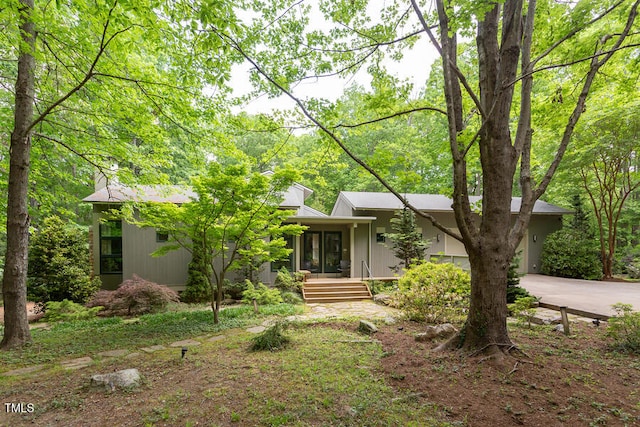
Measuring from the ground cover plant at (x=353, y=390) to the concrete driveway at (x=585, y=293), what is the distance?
3199 mm

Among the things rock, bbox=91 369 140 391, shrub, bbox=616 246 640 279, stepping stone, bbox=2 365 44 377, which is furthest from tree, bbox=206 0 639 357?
shrub, bbox=616 246 640 279


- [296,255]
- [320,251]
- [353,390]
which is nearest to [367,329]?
[353,390]

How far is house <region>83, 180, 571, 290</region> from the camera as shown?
9578 millimetres

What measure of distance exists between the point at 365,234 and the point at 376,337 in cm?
708

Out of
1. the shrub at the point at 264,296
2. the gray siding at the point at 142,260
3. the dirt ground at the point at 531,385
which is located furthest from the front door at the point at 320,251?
the dirt ground at the point at 531,385

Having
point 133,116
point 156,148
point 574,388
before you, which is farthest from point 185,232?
point 574,388

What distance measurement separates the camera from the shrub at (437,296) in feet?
19.7

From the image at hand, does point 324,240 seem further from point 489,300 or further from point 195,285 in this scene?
point 489,300

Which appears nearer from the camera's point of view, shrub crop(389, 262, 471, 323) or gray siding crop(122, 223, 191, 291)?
shrub crop(389, 262, 471, 323)

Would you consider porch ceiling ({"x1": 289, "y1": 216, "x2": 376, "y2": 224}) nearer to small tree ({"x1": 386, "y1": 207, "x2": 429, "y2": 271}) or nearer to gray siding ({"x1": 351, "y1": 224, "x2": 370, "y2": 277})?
gray siding ({"x1": 351, "y1": 224, "x2": 370, "y2": 277})

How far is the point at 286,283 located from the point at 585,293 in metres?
8.56

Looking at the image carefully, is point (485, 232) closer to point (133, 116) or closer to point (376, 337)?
point (376, 337)

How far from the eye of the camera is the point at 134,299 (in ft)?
24.5

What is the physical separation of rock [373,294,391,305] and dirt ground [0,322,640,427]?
446cm
